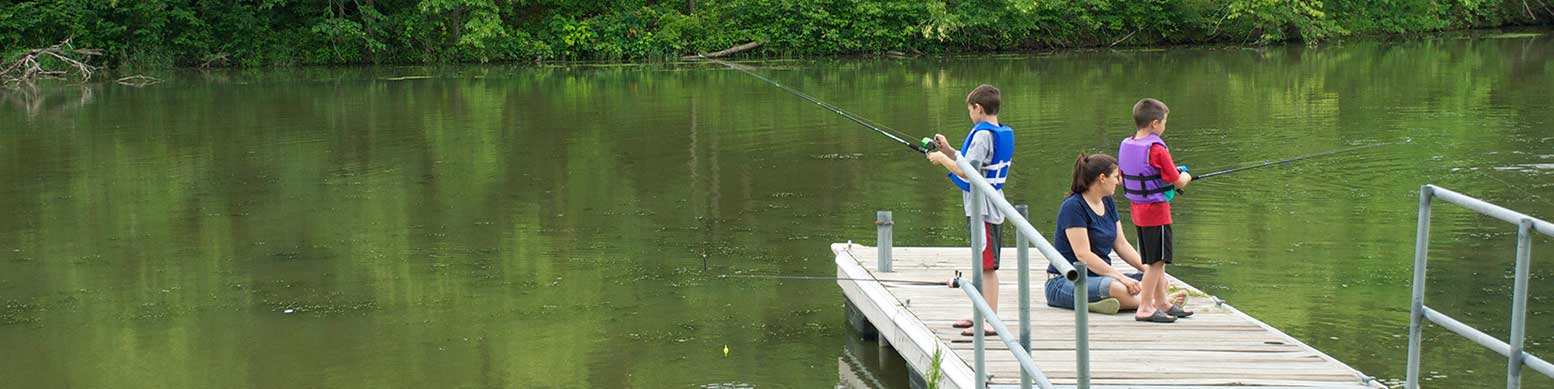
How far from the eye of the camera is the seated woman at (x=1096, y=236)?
6.45 meters

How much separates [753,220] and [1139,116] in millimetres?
5557

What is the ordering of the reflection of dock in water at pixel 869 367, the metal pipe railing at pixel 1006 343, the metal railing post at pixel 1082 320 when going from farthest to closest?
the reflection of dock in water at pixel 869 367 → the metal pipe railing at pixel 1006 343 → the metal railing post at pixel 1082 320

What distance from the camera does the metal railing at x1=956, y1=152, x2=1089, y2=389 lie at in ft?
12.9

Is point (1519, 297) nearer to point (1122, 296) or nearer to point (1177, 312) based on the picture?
point (1177, 312)

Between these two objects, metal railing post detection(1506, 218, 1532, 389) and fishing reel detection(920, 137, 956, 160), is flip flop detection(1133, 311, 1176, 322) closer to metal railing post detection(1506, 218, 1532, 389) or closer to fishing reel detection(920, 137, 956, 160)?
fishing reel detection(920, 137, 956, 160)

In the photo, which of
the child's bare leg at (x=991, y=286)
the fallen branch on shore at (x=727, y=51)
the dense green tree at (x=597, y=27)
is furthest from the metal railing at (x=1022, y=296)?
the dense green tree at (x=597, y=27)

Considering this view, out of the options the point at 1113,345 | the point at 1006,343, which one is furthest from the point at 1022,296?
the point at 1113,345

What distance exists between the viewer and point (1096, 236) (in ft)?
21.8

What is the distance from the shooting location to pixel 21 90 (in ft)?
95.2

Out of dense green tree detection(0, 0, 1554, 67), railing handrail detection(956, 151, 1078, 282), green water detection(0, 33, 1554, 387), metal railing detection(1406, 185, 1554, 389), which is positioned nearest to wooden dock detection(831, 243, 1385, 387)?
green water detection(0, 33, 1554, 387)

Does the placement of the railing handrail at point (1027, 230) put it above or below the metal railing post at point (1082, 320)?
above

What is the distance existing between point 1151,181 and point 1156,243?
238 millimetres

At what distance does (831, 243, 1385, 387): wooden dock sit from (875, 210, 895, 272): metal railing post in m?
0.13

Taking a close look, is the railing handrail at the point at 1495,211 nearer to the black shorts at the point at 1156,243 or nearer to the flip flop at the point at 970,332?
the black shorts at the point at 1156,243
